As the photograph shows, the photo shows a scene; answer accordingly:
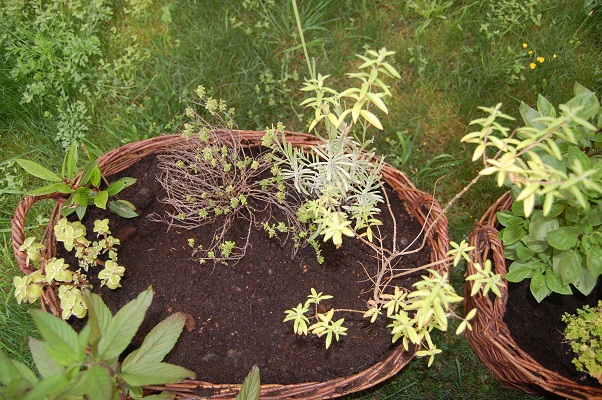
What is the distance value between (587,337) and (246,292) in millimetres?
1272

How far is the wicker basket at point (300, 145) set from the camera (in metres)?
1.90

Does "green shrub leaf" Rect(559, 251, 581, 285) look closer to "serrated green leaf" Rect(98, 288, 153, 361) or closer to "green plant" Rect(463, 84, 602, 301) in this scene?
"green plant" Rect(463, 84, 602, 301)

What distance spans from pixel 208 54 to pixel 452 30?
1350 mm

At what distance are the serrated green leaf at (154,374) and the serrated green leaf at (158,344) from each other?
0.16ft

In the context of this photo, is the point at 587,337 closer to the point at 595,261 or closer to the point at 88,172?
the point at 595,261

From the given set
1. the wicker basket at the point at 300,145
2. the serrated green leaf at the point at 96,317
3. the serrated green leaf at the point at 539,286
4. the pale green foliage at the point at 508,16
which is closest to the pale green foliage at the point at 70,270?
the wicker basket at the point at 300,145

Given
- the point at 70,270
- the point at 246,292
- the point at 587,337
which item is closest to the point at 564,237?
the point at 587,337

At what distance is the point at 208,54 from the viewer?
2902 millimetres

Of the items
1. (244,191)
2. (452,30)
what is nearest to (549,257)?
(244,191)

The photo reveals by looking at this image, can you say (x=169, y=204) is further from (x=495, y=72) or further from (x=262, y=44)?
(x=495, y=72)

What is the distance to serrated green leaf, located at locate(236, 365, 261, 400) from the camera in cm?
175

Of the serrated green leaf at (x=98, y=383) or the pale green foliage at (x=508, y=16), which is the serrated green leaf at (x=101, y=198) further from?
the pale green foliage at (x=508, y=16)

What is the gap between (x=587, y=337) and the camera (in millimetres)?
1916

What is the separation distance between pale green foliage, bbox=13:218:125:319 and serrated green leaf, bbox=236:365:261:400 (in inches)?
26.3
